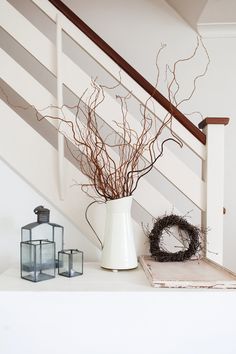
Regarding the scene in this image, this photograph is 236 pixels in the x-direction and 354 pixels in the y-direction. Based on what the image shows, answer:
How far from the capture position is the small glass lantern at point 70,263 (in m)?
1.15

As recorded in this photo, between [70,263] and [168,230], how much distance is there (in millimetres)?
425

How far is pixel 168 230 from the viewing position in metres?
1.34

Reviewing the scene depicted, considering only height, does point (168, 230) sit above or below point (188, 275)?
above

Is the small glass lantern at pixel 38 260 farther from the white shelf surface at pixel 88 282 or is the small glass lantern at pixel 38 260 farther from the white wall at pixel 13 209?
the white wall at pixel 13 209

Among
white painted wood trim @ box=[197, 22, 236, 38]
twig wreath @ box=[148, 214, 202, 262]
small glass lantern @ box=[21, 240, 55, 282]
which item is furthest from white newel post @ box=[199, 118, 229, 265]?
white painted wood trim @ box=[197, 22, 236, 38]

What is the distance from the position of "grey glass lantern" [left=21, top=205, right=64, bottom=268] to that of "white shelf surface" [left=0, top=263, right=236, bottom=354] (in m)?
0.24

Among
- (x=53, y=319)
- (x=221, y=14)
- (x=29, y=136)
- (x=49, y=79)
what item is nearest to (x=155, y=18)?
(x=221, y=14)

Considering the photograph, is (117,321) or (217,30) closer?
(117,321)

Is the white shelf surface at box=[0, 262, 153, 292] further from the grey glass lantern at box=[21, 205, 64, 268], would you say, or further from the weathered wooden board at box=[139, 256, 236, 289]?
the grey glass lantern at box=[21, 205, 64, 268]

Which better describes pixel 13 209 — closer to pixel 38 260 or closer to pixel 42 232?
pixel 42 232

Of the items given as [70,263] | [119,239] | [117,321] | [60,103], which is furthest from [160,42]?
[117,321]

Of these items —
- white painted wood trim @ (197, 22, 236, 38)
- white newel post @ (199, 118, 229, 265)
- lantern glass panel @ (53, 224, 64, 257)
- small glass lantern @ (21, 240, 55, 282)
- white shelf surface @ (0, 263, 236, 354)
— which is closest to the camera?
white shelf surface @ (0, 263, 236, 354)

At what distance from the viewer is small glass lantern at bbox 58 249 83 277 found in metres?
1.15

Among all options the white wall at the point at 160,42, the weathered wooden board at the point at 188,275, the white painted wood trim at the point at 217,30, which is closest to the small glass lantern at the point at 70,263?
the weathered wooden board at the point at 188,275
